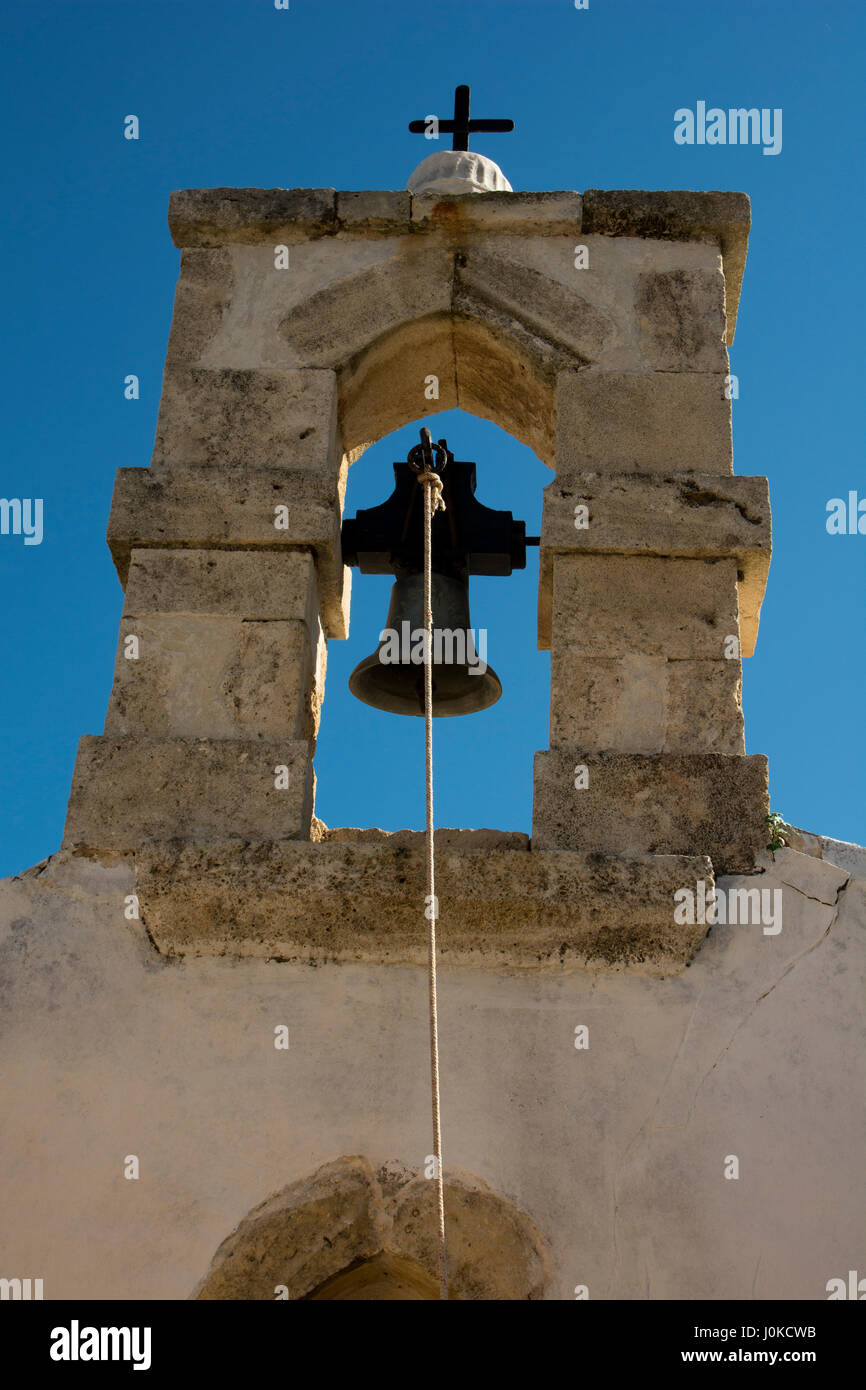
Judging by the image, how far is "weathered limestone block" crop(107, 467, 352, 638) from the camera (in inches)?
143

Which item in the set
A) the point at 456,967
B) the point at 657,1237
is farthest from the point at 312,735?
the point at 657,1237

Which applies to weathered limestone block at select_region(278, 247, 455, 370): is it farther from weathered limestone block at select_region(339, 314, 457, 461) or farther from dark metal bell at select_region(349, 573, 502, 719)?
dark metal bell at select_region(349, 573, 502, 719)

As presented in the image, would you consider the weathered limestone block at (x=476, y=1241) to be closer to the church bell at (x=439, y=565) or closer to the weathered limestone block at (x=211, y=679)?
the weathered limestone block at (x=211, y=679)

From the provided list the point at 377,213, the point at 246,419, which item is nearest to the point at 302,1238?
the point at 246,419

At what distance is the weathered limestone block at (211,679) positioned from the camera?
3.43 meters

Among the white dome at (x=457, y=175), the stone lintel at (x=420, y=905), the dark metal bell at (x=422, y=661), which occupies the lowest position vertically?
the stone lintel at (x=420, y=905)

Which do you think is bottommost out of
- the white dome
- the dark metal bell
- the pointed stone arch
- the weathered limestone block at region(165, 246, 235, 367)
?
the pointed stone arch

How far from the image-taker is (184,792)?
10.8ft

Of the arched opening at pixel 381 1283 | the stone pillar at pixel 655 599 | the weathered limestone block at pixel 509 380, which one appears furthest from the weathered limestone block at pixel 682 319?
the arched opening at pixel 381 1283

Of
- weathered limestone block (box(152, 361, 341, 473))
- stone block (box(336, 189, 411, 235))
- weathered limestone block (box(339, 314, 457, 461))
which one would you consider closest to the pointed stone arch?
weathered limestone block (box(152, 361, 341, 473))

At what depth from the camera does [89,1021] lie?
311 cm

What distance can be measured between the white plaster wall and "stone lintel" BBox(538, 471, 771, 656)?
850mm

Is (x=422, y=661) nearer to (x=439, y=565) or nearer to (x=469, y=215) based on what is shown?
(x=439, y=565)

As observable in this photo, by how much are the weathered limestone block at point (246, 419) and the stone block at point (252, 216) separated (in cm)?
49
